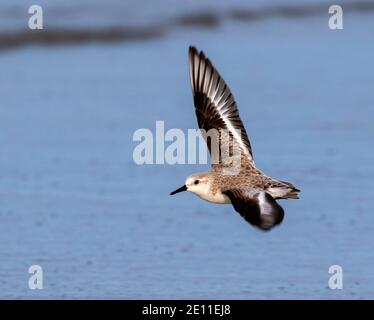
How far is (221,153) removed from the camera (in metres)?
8.65

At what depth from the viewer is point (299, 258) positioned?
942 cm

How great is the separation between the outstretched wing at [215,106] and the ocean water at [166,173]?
1022 millimetres

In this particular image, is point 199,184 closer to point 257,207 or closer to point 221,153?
point 221,153

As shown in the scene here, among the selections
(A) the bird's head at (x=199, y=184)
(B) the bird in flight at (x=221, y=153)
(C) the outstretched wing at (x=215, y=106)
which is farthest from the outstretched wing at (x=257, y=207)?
(C) the outstretched wing at (x=215, y=106)

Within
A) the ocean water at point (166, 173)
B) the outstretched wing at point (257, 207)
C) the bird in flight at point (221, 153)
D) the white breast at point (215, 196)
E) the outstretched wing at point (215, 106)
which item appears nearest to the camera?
the outstretched wing at point (257, 207)

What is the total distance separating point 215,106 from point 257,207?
1.57 meters

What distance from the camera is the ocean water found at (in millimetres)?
9094

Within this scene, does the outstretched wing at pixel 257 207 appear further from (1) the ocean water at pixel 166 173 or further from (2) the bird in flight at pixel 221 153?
(1) the ocean water at pixel 166 173

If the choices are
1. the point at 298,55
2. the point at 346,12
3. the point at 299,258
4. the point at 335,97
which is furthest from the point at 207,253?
the point at 346,12

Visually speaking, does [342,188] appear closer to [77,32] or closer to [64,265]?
[64,265]

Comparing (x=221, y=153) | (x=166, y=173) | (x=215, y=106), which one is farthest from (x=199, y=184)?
(x=166, y=173)

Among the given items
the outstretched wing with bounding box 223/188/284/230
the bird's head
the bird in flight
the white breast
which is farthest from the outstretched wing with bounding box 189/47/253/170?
the outstretched wing with bounding box 223/188/284/230

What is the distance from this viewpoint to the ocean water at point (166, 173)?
9.09 meters

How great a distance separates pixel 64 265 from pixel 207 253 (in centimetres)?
109
